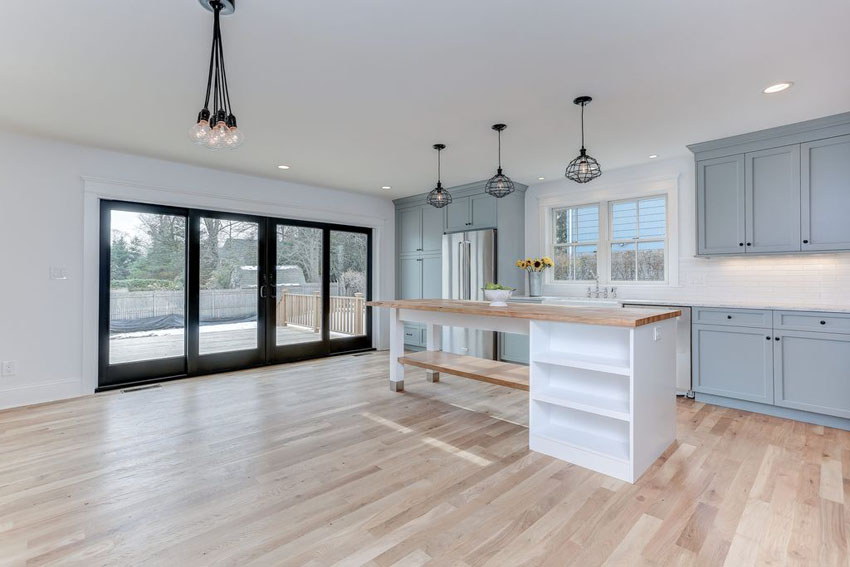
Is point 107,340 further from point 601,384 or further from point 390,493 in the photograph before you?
point 601,384

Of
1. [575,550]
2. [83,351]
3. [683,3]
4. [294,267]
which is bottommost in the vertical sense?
[575,550]

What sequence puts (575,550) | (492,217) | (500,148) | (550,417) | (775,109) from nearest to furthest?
(575,550), (550,417), (775,109), (500,148), (492,217)

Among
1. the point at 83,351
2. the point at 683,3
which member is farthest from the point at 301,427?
the point at 683,3

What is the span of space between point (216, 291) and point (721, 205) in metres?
5.49

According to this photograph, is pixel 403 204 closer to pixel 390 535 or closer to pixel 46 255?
pixel 46 255

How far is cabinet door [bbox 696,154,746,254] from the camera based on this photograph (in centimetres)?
386

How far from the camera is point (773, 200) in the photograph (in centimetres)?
369

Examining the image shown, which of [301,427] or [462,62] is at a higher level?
[462,62]

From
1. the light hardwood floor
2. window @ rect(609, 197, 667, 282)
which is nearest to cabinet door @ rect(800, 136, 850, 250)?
window @ rect(609, 197, 667, 282)

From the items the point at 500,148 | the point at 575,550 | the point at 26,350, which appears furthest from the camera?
the point at 500,148

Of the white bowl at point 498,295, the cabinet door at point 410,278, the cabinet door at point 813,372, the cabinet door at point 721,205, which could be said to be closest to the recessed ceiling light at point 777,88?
the cabinet door at point 721,205

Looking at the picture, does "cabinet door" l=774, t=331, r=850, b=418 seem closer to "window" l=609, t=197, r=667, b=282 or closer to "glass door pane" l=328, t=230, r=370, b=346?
"window" l=609, t=197, r=667, b=282

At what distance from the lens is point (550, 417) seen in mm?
2928

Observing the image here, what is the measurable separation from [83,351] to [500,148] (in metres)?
4.60
